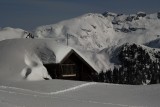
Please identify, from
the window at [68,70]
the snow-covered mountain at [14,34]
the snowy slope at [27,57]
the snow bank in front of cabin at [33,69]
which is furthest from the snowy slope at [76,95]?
the snow-covered mountain at [14,34]

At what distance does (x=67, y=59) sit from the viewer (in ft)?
132

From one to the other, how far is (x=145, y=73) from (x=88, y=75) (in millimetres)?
113776

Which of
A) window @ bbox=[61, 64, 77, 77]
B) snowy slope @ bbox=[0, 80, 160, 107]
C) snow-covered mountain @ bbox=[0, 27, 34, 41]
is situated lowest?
snowy slope @ bbox=[0, 80, 160, 107]

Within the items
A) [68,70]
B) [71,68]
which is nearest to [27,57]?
[68,70]

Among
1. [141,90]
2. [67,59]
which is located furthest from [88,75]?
[141,90]

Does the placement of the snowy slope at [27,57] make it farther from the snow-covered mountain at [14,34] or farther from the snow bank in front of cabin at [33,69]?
the snow-covered mountain at [14,34]

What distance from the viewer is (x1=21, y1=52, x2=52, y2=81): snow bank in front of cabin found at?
32.5 meters

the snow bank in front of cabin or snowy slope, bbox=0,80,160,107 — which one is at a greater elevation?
the snow bank in front of cabin

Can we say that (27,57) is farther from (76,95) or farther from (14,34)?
(14,34)

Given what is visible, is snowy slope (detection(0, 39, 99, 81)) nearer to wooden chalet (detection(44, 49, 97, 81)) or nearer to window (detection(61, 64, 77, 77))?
wooden chalet (detection(44, 49, 97, 81))

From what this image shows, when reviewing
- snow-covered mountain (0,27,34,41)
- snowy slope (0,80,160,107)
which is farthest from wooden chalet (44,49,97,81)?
snow-covered mountain (0,27,34,41)

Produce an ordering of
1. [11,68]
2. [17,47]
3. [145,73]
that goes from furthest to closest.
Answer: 1. [145,73]
2. [17,47]
3. [11,68]

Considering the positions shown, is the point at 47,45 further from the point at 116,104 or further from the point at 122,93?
the point at 116,104

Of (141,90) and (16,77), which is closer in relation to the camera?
(141,90)
